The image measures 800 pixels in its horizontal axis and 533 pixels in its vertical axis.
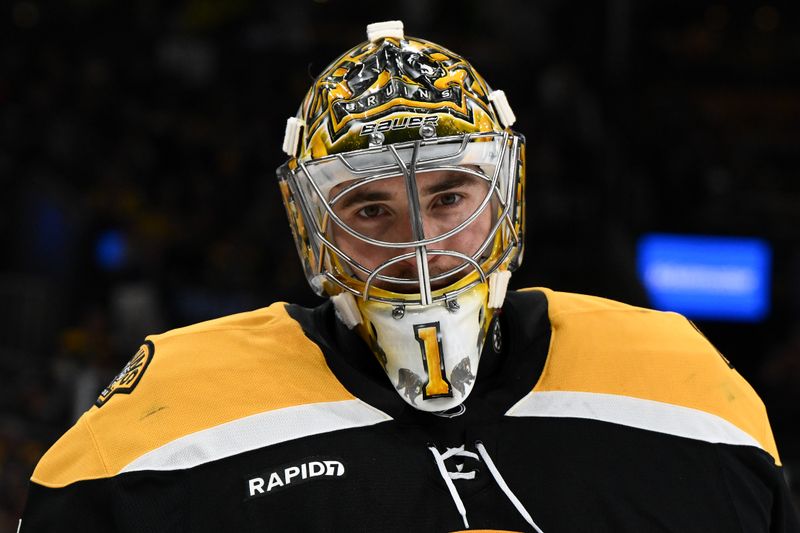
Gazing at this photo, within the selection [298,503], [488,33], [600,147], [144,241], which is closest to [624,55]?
[600,147]

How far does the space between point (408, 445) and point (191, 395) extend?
1.11 ft

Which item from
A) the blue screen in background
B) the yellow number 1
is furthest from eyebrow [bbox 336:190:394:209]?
the blue screen in background

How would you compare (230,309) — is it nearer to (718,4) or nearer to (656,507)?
(656,507)

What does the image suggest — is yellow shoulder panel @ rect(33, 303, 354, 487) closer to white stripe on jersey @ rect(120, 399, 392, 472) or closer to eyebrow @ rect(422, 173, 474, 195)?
white stripe on jersey @ rect(120, 399, 392, 472)

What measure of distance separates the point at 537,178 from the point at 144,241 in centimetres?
247

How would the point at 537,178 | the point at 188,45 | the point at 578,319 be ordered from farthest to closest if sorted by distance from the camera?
the point at 188,45
the point at 537,178
the point at 578,319

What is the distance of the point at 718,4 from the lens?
9711 millimetres

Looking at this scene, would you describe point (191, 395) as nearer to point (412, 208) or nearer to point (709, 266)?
point (412, 208)

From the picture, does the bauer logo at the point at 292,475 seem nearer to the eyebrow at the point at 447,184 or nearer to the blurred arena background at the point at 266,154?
the eyebrow at the point at 447,184

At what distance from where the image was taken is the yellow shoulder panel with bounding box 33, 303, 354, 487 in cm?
170

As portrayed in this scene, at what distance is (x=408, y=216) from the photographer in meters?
1.71

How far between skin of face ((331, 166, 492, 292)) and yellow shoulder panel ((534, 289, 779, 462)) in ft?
0.79

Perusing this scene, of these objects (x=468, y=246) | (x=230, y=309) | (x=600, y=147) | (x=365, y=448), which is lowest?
(x=230, y=309)

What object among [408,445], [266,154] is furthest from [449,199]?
[266,154]
